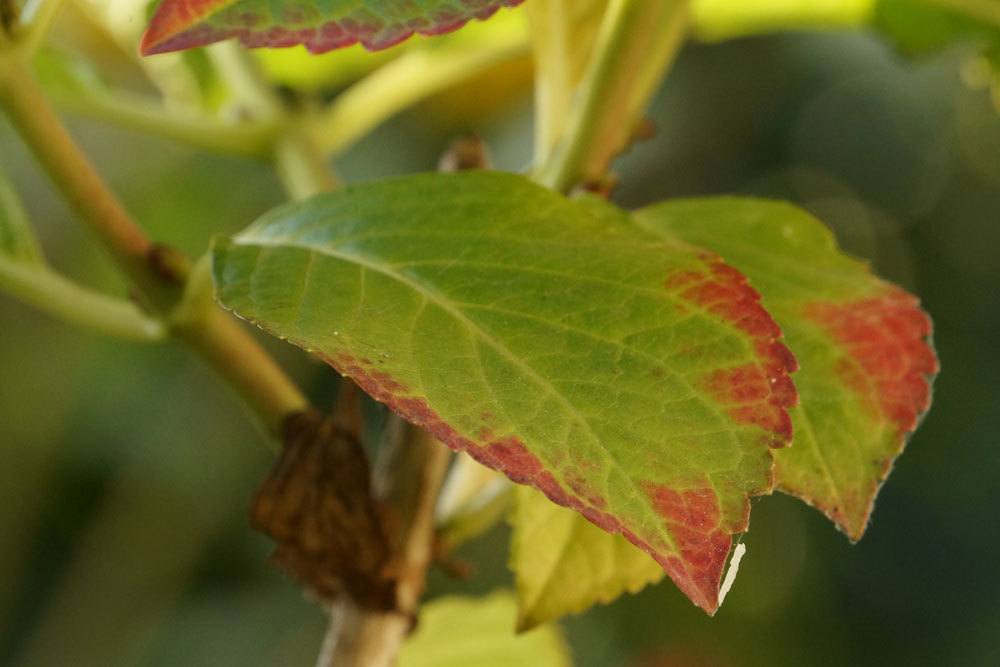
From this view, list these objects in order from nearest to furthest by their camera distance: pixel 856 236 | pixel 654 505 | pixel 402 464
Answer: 1. pixel 654 505
2. pixel 402 464
3. pixel 856 236

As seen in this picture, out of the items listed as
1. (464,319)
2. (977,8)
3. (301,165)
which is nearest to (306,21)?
(464,319)

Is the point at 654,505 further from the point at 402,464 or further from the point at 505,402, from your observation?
the point at 402,464

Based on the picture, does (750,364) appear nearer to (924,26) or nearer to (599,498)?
(599,498)

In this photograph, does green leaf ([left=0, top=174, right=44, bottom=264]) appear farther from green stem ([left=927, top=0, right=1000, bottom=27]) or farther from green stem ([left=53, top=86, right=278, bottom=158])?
green stem ([left=927, top=0, right=1000, bottom=27])

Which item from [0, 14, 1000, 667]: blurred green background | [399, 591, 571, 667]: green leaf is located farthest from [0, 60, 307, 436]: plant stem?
[0, 14, 1000, 667]: blurred green background

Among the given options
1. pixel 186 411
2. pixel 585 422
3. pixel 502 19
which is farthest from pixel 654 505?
pixel 186 411
